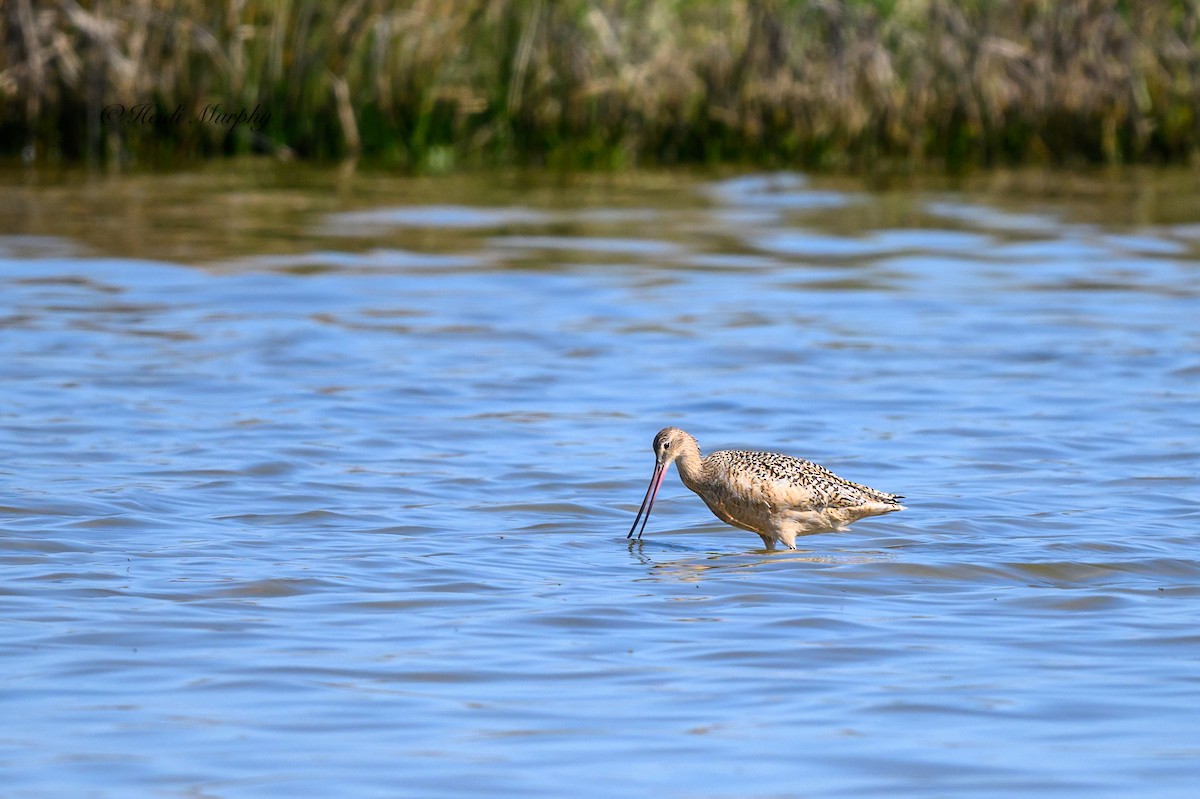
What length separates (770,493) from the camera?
271 inches

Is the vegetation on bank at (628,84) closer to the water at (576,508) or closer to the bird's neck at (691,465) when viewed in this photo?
the water at (576,508)

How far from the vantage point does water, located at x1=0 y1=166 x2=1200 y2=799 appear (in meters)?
4.62

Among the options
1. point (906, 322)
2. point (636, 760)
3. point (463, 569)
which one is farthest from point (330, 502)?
point (906, 322)

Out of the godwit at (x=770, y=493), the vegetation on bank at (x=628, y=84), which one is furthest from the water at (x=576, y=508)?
the vegetation on bank at (x=628, y=84)

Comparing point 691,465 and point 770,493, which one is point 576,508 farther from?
point 770,493

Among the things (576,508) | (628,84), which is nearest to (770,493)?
(576,508)

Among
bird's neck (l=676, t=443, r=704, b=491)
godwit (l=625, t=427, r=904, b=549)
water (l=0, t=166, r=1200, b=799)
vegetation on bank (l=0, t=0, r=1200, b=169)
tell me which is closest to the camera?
water (l=0, t=166, r=1200, b=799)

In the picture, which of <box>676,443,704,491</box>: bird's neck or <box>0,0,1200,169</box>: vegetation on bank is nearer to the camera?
<box>676,443,704,491</box>: bird's neck

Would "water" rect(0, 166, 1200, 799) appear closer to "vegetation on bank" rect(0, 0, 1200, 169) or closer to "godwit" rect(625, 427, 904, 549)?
"godwit" rect(625, 427, 904, 549)

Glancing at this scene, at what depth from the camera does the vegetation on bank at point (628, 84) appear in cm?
1670

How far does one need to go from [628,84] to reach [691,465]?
34.4ft

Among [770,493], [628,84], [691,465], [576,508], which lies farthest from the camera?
[628,84]

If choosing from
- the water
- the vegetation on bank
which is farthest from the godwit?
the vegetation on bank

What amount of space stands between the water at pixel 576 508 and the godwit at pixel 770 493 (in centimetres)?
16
